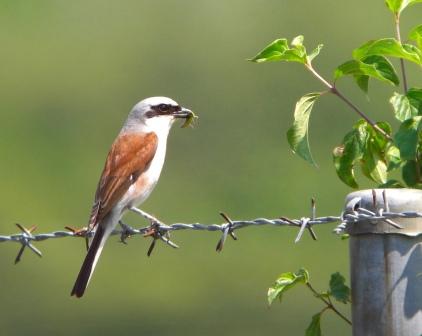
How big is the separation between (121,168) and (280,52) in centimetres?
198

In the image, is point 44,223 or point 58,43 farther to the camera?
point 58,43

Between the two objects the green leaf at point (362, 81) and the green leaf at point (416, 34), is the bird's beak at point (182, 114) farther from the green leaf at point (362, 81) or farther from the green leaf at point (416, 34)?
the green leaf at point (416, 34)

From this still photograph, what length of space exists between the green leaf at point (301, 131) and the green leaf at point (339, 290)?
471 mm

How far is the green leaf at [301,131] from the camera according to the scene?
4973 mm

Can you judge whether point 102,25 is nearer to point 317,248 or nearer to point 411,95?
point 317,248

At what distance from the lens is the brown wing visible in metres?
6.46

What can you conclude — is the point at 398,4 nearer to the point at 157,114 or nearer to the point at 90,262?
the point at 90,262

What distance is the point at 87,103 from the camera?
93.4 feet

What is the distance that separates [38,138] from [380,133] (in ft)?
→ 71.0

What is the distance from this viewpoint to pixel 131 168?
22.3 feet

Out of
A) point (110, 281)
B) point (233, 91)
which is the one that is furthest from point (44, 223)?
point (233, 91)

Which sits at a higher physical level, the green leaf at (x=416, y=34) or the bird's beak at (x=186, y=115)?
the bird's beak at (x=186, y=115)

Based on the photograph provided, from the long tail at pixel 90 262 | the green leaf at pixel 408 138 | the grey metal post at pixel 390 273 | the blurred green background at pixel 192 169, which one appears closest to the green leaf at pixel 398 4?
the green leaf at pixel 408 138

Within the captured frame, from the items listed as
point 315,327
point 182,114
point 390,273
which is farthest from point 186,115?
point 390,273
